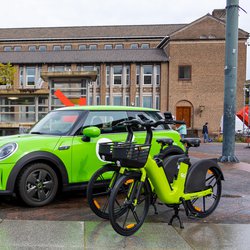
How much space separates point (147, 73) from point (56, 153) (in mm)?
34107

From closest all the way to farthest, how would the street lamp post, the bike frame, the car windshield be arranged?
the bike frame < the car windshield < the street lamp post

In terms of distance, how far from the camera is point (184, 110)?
122ft

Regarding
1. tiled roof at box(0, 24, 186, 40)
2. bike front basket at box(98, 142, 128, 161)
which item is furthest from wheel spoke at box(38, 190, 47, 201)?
tiled roof at box(0, 24, 186, 40)

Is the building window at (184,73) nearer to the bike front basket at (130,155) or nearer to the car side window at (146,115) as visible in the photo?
the car side window at (146,115)

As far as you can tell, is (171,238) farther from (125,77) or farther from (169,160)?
(125,77)

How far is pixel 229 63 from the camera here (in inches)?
442

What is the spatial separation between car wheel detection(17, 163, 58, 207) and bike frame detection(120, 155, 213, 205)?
1728mm

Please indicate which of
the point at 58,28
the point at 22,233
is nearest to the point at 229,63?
the point at 22,233

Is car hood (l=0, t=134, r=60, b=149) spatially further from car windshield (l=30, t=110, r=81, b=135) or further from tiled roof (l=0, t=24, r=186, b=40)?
tiled roof (l=0, t=24, r=186, b=40)

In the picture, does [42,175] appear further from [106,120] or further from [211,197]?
[211,197]

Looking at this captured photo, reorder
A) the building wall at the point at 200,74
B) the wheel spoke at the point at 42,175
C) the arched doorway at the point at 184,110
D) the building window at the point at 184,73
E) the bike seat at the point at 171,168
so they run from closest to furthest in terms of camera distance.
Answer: the bike seat at the point at 171,168 → the wheel spoke at the point at 42,175 → the building wall at the point at 200,74 → the arched doorway at the point at 184,110 → the building window at the point at 184,73

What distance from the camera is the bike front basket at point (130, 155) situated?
378cm

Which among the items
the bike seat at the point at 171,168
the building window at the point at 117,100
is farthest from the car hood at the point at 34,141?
the building window at the point at 117,100

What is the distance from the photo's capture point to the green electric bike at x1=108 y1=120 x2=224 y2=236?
3.81 metres
